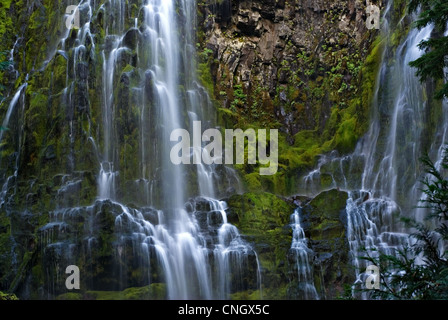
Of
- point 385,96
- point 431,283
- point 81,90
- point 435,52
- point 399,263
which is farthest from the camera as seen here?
point 81,90

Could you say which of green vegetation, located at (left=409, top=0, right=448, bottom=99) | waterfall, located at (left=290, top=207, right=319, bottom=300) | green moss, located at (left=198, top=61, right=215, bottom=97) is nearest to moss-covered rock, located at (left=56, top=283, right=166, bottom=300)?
waterfall, located at (left=290, top=207, right=319, bottom=300)

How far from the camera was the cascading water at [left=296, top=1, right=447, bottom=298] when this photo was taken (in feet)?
48.2

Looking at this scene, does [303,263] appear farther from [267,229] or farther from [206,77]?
[206,77]

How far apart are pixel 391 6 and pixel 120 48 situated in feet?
38.0

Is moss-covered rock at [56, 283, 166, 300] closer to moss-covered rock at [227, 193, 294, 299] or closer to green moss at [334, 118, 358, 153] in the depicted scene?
moss-covered rock at [227, 193, 294, 299]

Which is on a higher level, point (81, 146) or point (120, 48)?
point (120, 48)

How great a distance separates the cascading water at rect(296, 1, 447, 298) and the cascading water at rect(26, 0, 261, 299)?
390cm

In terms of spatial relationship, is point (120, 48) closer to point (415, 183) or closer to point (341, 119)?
point (341, 119)

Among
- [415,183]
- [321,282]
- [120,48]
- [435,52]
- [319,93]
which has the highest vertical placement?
[120,48]

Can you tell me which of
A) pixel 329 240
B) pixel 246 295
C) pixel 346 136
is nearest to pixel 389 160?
pixel 346 136

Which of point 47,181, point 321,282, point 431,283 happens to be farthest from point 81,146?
point 431,283

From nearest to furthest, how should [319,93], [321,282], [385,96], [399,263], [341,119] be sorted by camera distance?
[399,263], [321,282], [385,96], [341,119], [319,93]

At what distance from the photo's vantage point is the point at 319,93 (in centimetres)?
2169

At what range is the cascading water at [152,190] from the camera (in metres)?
14.4
